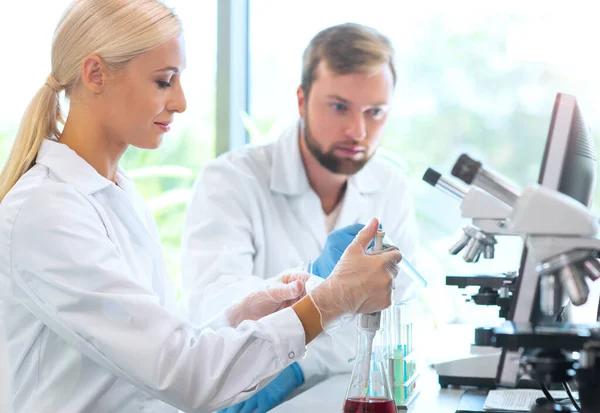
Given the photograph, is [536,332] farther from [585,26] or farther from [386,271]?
[585,26]

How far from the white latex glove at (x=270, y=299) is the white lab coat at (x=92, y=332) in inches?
11.8

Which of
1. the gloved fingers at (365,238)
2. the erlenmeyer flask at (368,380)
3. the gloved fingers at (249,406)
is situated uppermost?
the gloved fingers at (365,238)

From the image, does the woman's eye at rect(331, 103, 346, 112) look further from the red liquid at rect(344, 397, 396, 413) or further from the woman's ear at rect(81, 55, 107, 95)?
the red liquid at rect(344, 397, 396, 413)

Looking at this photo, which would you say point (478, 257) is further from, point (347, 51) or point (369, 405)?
point (347, 51)

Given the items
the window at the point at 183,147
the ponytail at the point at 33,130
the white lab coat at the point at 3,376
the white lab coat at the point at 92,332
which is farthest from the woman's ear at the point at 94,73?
the window at the point at 183,147

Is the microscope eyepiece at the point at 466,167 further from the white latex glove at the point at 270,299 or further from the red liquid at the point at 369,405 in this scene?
the white latex glove at the point at 270,299

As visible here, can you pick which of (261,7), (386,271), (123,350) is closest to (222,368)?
(123,350)

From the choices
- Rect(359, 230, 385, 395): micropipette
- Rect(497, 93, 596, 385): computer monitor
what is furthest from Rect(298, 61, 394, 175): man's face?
Rect(359, 230, 385, 395): micropipette

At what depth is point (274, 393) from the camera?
195cm

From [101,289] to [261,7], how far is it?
2.70 meters

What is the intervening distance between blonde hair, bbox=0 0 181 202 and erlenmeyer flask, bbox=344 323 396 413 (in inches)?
31.2

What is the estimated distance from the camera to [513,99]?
3.65m

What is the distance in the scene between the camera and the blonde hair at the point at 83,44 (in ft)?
5.28

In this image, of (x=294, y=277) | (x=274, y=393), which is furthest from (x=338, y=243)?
(x=274, y=393)
